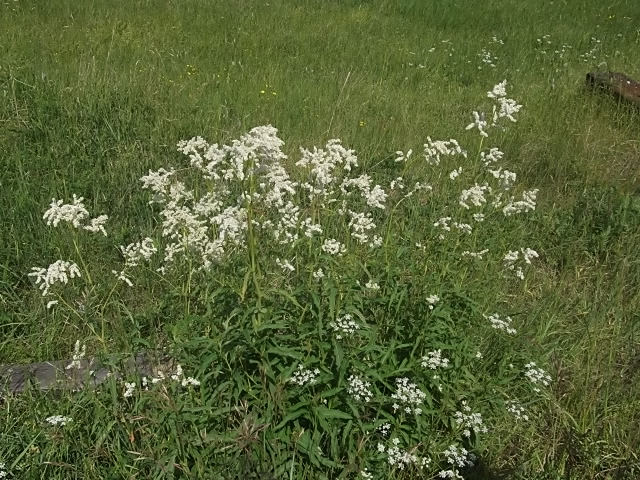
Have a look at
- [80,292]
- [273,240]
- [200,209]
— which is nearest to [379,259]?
[273,240]

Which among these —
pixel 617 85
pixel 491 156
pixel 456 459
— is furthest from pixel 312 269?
pixel 617 85

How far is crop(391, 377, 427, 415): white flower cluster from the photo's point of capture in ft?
7.69

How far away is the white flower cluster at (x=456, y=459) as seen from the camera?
92.0 inches

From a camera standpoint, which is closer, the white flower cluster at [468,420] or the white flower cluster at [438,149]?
Answer: the white flower cluster at [468,420]

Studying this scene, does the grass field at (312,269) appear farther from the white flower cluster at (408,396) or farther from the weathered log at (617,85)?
the weathered log at (617,85)

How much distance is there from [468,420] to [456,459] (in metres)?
0.21

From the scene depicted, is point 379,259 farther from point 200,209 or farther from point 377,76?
point 377,76

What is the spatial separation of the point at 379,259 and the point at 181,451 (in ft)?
4.23

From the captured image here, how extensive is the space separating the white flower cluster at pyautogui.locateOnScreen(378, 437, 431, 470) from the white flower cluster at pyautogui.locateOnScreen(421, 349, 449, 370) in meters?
0.32

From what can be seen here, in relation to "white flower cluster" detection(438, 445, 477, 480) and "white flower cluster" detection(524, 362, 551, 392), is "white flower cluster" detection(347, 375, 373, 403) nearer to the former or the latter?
"white flower cluster" detection(438, 445, 477, 480)

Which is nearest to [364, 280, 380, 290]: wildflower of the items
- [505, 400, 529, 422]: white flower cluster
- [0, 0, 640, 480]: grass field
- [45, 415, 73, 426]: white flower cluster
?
[0, 0, 640, 480]: grass field

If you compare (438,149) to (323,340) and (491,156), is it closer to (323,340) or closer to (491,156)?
(491,156)

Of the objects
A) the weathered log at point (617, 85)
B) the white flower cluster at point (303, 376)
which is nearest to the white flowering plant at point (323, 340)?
the white flower cluster at point (303, 376)

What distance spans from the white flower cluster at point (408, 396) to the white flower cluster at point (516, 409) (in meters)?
0.46
